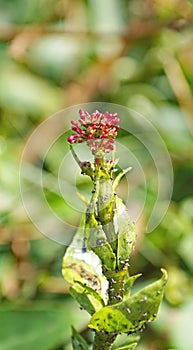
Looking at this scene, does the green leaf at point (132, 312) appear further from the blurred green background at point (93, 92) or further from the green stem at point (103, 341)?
the blurred green background at point (93, 92)

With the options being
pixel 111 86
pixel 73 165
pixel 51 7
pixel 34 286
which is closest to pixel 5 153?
pixel 73 165

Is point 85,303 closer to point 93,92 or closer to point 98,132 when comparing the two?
point 98,132

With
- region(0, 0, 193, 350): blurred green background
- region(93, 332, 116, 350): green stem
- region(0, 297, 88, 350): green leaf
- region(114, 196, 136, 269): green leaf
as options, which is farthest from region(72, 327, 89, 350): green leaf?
region(0, 0, 193, 350): blurred green background

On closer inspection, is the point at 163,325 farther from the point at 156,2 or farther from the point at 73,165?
the point at 156,2

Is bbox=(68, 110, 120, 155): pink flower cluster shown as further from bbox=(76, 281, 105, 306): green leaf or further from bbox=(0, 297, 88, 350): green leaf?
bbox=(0, 297, 88, 350): green leaf

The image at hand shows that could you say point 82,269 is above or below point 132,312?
above

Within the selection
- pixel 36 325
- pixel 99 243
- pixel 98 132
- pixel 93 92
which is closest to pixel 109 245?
pixel 99 243

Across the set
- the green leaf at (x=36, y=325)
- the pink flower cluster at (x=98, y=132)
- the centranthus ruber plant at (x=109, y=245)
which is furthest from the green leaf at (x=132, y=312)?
the green leaf at (x=36, y=325)
